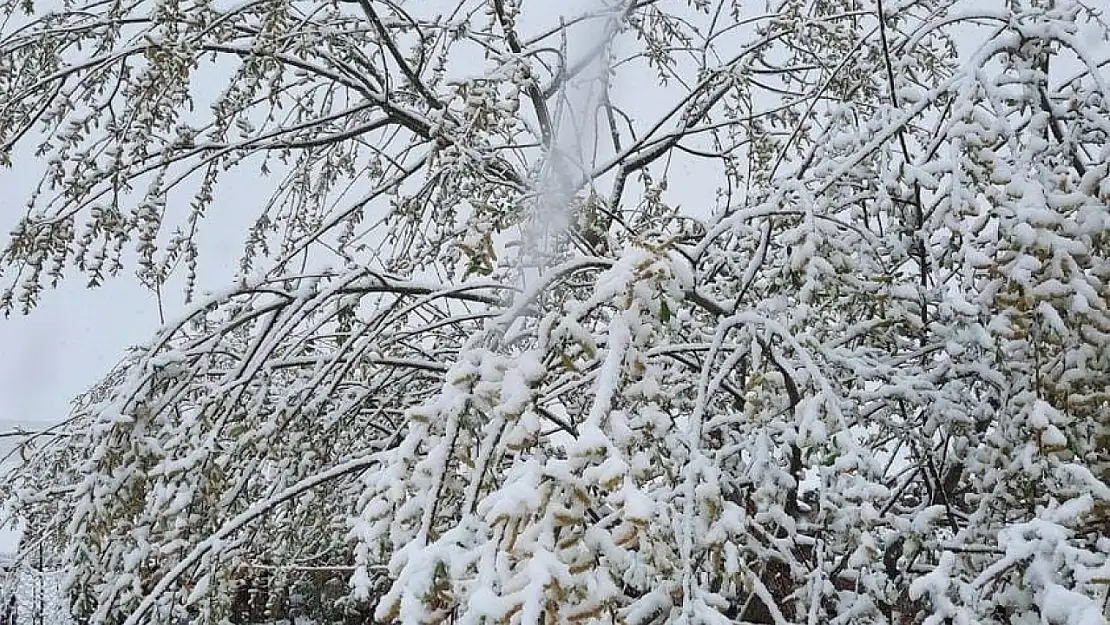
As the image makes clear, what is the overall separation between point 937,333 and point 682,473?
61 centimetres

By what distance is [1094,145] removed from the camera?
202cm

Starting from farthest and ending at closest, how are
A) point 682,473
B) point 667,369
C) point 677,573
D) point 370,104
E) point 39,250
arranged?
point 370,104
point 39,250
point 667,369
point 682,473
point 677,573

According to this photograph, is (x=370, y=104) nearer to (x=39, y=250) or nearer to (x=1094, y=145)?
(x=39, y=250)

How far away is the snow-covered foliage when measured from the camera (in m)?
1.41

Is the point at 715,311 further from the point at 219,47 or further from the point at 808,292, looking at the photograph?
the point at 219,47

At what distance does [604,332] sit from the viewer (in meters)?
1.98

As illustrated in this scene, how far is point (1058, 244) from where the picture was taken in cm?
149

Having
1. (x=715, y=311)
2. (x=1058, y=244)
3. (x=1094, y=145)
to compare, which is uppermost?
(x=1094, y=145)

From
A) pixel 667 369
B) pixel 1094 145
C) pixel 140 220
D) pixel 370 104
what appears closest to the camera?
pixel 1094 145

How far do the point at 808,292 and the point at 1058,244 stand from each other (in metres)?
0.38

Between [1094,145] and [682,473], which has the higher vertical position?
[1094,145]

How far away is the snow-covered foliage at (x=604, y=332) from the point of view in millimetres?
1414

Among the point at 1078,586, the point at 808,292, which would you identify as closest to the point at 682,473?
the point at 808,292

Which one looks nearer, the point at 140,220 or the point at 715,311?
the point at 715,311
